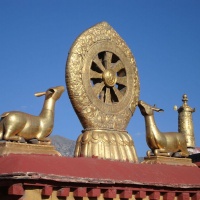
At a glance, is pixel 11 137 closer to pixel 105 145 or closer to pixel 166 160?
pixel 105 145

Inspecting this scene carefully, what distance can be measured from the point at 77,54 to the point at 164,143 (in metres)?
2.77

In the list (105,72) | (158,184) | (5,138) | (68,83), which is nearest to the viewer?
(5,138)

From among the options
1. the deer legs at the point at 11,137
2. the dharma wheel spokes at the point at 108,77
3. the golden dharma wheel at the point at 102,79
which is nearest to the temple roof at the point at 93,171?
A: the deer legs at the point at 11,137

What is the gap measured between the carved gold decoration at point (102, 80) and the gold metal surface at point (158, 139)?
1.17 feet

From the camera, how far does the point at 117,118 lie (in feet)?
34.8

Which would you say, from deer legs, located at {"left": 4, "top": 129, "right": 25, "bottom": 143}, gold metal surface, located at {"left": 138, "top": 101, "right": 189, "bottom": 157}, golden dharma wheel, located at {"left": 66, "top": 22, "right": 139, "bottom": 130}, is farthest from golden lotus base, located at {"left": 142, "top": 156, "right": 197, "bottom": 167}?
deer legs, located at {"left": 4, "top": 129, "right": 25, "bottom": 143}

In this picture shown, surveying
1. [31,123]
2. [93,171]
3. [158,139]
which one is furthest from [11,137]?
[158,139]

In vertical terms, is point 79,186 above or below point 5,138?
below

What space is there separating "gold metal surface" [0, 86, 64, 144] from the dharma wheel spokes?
1287 mm

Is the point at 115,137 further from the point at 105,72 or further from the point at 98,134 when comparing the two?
the point at 105,72

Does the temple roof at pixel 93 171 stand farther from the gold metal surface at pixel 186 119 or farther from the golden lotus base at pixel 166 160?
the gold metal surface at pixel 186 119

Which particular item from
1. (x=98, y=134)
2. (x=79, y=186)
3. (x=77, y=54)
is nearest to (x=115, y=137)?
(x=98, y=134)

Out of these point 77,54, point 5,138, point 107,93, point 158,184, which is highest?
point 77,54

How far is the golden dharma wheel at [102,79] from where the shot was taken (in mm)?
10031
